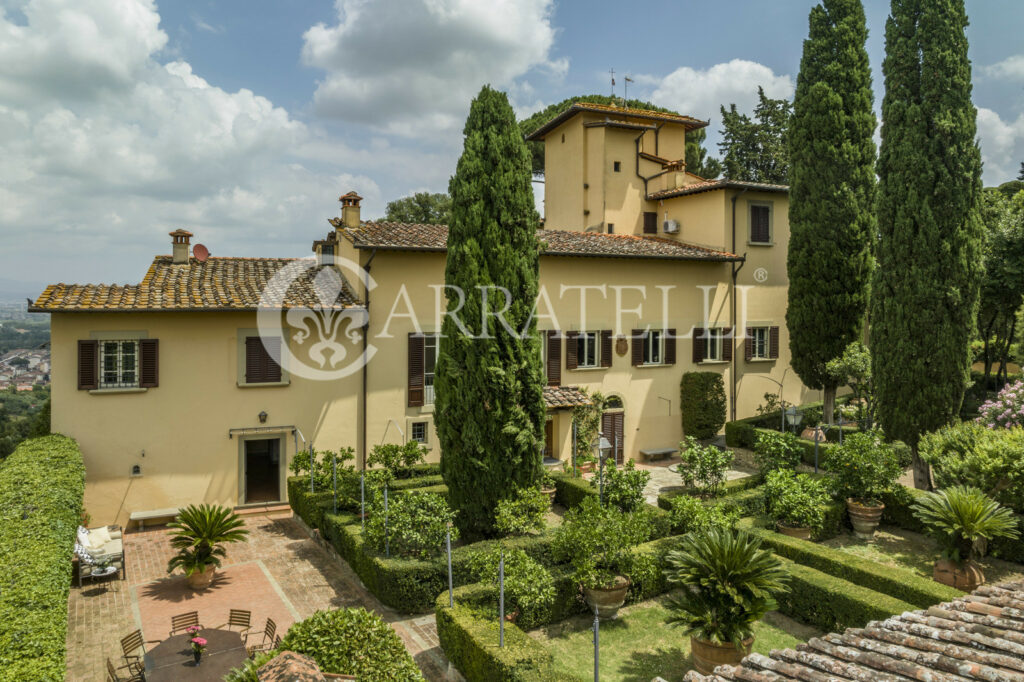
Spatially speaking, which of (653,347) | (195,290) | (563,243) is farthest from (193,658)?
(653,347)

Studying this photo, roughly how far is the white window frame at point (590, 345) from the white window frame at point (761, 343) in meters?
6.80

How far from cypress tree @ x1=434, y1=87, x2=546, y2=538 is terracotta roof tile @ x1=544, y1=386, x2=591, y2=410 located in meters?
4.97

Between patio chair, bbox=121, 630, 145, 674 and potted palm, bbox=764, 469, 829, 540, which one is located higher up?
potted palm, bbox=764, 469, 829, 540

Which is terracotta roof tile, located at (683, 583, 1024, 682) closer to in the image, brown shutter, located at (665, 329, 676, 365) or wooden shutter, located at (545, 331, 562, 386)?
wooden shutter, located at (545, 331, 562, 386)

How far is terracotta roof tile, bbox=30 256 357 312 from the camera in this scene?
49.8 feet

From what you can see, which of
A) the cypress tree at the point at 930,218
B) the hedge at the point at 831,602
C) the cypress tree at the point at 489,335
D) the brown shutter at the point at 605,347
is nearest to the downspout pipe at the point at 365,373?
the cypress tree at the point at 489,335

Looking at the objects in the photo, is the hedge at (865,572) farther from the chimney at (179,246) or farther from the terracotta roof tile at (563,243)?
the chimney at (179,246)

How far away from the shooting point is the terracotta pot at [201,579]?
12594 millimetres

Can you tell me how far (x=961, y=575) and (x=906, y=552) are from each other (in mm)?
2202

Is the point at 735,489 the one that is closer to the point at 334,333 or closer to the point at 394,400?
the point at 394,400

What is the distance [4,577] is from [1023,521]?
17225 mm

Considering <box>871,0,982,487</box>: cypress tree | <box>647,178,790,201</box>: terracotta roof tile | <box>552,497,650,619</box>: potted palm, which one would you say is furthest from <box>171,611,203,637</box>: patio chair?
<box>647,178,790,201</box>: terracotta roof tile

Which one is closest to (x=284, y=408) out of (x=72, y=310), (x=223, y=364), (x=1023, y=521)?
(x=223, y=364)

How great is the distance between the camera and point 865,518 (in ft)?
48.0
